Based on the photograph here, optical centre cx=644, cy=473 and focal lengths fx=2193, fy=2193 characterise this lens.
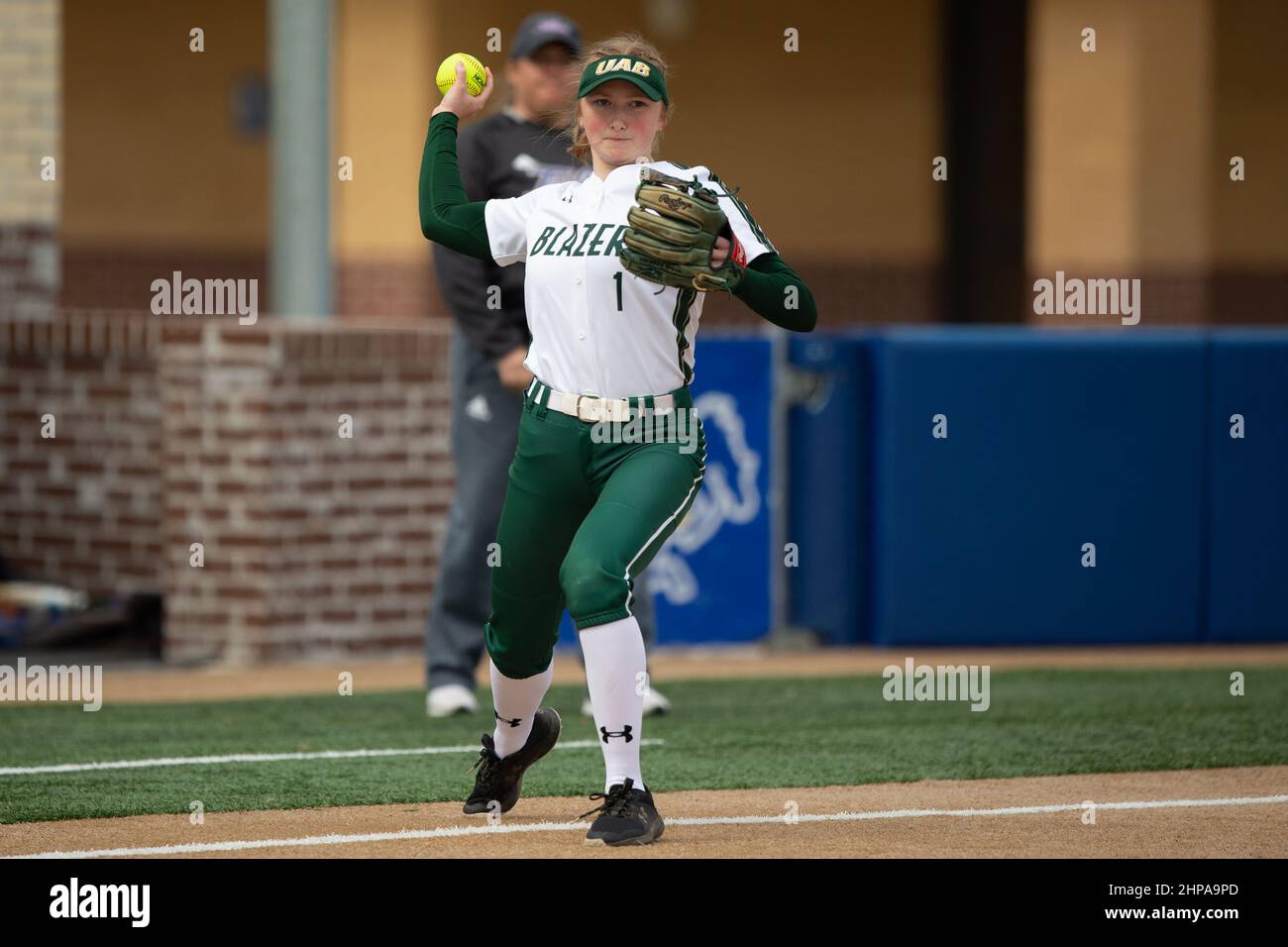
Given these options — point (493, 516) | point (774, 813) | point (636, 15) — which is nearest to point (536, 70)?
point (493, 516)

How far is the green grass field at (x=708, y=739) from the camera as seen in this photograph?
21.2ft

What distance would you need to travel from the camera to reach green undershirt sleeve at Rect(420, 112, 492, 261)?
5.71 meters

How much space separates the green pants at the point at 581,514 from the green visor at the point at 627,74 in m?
0.77

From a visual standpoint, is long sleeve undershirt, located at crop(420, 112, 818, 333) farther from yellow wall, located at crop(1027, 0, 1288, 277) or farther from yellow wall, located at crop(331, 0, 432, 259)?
yellow wall, located at crop(1027, 0, 1288, 277)

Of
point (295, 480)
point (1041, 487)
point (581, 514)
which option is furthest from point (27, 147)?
point (581, 514)

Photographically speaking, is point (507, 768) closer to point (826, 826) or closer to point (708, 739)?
point (826, 826)

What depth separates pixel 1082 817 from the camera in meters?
6.02

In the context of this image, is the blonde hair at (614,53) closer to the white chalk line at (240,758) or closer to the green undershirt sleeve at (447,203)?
the green undershirt sleeve at (447,203)

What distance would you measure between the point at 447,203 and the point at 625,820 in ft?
5.48

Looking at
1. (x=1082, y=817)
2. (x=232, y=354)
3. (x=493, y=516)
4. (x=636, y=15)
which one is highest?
(x=636, y=15)
